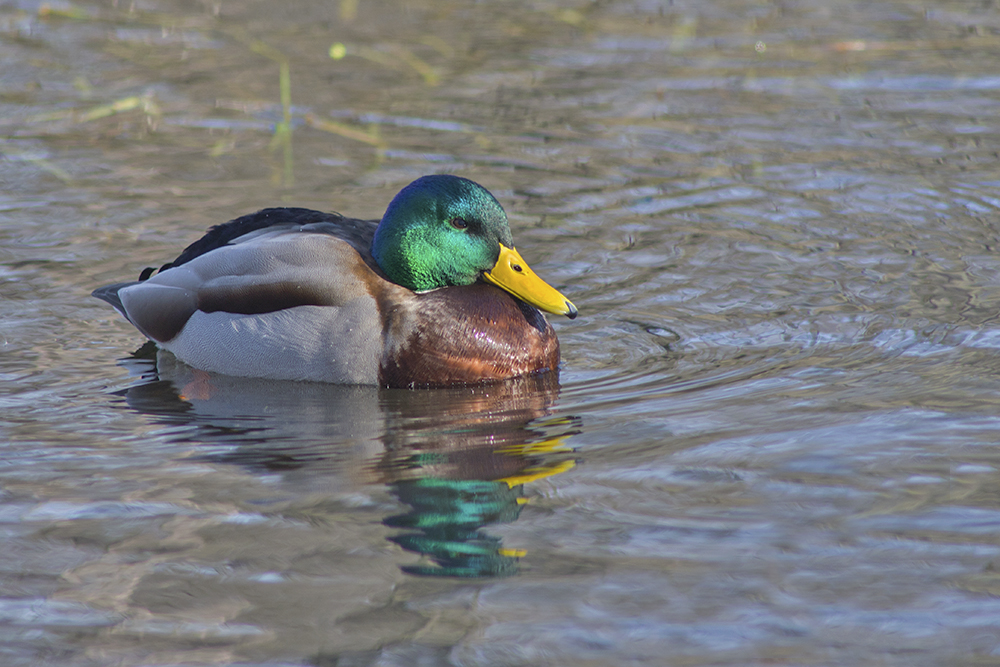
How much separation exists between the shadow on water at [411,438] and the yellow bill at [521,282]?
347 millimetres

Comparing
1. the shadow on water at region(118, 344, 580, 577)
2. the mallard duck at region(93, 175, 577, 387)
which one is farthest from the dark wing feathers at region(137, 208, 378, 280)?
the shadow on water at region(118, 344, 580, 577)

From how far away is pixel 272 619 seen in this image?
3.93m

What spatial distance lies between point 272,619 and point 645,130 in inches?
249

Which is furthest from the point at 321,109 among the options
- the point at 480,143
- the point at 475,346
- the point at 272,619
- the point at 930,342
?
the point at 272,619

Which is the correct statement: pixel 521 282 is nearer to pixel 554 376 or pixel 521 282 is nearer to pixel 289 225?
pixel 554 376

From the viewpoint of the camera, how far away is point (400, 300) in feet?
20.2

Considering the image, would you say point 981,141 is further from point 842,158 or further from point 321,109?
point 321,109

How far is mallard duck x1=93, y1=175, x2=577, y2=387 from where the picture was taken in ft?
20.1

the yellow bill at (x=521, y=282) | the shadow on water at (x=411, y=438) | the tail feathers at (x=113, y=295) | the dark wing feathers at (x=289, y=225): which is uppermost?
the dark wing feathers at (x=289, y=225)

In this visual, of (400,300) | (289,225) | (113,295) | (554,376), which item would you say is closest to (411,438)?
(400,300)

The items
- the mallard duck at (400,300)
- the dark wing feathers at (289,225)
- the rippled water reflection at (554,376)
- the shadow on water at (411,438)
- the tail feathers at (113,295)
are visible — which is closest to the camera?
the rippled water reflection at (554,376)

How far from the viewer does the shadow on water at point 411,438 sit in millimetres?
4551

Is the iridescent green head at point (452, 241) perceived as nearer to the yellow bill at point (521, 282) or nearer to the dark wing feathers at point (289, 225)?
the yellow bill at point (521, 282)

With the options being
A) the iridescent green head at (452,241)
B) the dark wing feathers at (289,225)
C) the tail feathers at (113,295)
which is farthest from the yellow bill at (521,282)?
the tail feathers at (113,295)
